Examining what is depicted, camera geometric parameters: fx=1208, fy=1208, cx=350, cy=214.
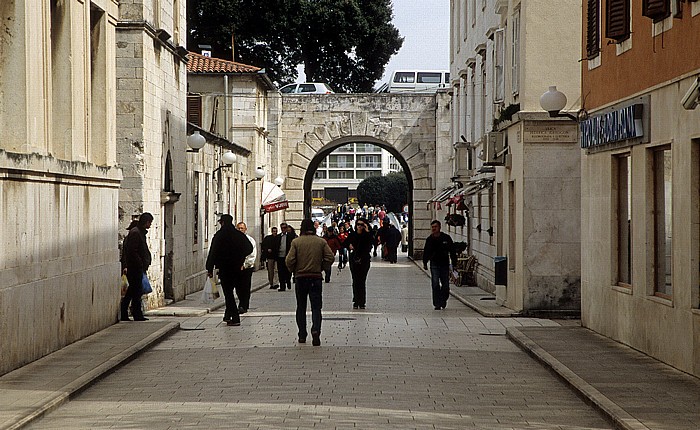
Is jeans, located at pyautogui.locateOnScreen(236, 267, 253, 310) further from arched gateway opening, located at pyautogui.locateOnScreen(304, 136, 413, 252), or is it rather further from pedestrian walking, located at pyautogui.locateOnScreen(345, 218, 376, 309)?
arched gateway opening, located at pyautogui.locateOnScreen(304, 136, 413, 252)

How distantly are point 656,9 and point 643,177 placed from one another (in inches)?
85.6

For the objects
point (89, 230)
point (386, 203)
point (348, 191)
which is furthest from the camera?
point (348, 191)

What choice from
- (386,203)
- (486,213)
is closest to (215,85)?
(486,213)

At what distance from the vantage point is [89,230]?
16.7 meters

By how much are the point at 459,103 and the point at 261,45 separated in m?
21.9

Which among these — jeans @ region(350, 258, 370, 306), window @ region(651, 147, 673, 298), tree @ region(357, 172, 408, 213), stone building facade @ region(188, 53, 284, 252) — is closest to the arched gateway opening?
stone building facade @ region(188, 53, 284, 252)

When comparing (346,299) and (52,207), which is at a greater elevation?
(52,207)

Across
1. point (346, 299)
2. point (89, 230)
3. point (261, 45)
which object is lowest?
point (346, 299)

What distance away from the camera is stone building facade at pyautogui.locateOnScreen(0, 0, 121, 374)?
12.9 m

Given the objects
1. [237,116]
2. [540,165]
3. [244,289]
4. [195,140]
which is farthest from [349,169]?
[540,165]

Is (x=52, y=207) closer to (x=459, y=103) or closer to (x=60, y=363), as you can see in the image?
(x=60, y=363)

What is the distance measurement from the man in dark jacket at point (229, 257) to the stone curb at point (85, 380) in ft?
6.31

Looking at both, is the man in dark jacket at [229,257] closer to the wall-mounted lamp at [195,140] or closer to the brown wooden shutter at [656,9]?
the wall-mounted lamp at [195,140]

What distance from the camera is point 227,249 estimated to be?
18.9 meters
